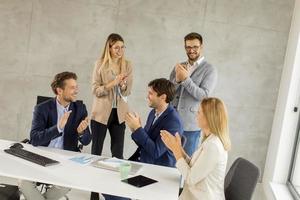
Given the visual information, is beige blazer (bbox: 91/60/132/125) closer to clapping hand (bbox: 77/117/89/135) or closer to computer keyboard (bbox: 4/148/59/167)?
clapping hand (bbox: 77/117/89/135)

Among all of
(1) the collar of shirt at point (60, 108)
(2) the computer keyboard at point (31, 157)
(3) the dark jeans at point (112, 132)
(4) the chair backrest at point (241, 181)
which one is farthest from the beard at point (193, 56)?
(2) the computer keyboard at point (31, 157)

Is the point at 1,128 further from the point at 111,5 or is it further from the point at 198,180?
the point at 198,180

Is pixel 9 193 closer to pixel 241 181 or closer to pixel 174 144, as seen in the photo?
pixel 174 144

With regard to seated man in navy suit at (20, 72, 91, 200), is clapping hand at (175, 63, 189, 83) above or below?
above

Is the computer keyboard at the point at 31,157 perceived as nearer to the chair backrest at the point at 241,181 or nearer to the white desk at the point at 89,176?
the white desk at the point at 89,176

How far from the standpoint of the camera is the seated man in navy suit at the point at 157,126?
285cm

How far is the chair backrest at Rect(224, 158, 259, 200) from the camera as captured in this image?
93.1 inches

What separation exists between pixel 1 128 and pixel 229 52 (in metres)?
2.99

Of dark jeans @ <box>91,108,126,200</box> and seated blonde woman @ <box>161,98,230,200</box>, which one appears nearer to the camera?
seated blonde woman @ <box>161,98,230,200</box>

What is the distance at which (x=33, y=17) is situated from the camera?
198 inches

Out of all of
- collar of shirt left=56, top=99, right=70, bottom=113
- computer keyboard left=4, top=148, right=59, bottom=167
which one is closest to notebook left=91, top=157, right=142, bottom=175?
computer keyboard left=4, top=148, right=59, bottom=167

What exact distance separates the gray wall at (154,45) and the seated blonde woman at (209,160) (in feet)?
8.20

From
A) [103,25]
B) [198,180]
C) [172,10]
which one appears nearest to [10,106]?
[103,25]

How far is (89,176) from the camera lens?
8.18 feet
